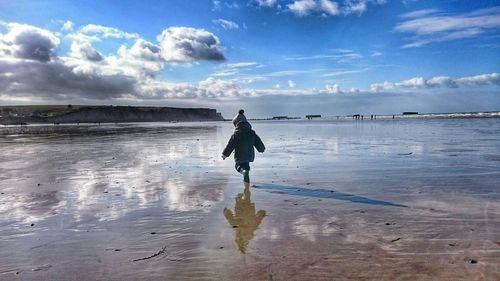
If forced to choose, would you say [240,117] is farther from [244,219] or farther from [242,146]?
[244,219]

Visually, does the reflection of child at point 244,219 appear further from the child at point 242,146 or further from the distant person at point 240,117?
the distant person at point 240,117

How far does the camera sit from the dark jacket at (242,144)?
13086 millimetres

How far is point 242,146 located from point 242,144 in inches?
3.5

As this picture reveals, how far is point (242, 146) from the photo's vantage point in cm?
1319

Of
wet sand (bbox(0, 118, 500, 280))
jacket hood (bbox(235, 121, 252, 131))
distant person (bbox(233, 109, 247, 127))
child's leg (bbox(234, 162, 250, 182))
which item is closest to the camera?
wet sand (bbox(0, 118, 500, 280))

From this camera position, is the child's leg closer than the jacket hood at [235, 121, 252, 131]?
Yes

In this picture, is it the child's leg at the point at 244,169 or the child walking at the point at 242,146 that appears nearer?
the child's leg at the point at 244,169

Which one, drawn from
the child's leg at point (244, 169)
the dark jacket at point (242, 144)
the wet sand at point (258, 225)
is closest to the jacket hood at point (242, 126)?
the dark jacket at point (242, 144)

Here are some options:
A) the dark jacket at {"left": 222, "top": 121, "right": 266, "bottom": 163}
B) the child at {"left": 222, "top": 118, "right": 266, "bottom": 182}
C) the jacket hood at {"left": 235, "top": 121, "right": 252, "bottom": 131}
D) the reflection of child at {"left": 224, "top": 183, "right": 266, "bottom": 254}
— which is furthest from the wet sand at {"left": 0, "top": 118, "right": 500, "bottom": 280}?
the jacket hood at {"left": 235, "top": 121, "right": 252, "bottom": 131}

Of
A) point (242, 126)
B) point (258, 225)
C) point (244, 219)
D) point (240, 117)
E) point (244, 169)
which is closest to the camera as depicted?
point (258, 225)

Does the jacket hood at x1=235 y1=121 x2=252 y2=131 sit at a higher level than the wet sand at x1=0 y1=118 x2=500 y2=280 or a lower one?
higher

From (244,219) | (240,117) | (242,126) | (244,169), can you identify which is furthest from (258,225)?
(240,117)

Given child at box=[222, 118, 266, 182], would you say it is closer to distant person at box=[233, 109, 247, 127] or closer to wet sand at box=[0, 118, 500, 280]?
distant person at box=[233, 109, 247, 127]

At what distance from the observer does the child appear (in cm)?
1305
